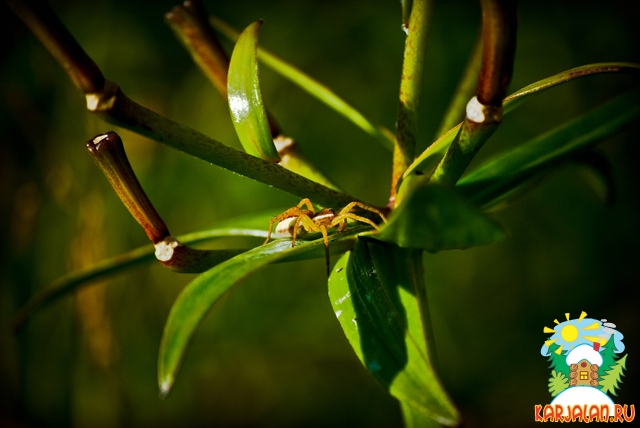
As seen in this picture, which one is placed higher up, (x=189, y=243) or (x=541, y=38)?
(x=541, y=38)

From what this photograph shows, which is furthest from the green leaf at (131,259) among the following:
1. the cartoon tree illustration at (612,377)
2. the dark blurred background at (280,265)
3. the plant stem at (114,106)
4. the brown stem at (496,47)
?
the dark blurred background at (280,265)

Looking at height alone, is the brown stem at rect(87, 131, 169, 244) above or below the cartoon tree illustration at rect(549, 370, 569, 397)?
above

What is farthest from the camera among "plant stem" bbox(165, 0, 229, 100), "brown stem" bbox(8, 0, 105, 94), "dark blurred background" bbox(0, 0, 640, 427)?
"dark blurred background" bbox(0, 0, 640, 427)

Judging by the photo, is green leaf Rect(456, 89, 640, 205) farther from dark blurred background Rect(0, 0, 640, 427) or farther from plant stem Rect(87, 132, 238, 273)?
dark blurred background Rect(0, 0, 640, 427)

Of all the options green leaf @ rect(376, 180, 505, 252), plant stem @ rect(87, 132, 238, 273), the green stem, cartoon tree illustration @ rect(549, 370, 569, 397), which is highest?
the green stem

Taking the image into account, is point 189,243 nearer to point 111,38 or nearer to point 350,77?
point 350,77

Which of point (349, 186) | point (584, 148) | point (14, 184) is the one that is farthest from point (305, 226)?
point (14, 184)

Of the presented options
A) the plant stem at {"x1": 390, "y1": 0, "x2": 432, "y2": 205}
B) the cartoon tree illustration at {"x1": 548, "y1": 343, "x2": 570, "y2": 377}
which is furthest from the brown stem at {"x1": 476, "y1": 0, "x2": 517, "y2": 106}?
the cartoon tree illustration at {"x1": 548, "y1": 343, "x2": 570, "y2": 377}
